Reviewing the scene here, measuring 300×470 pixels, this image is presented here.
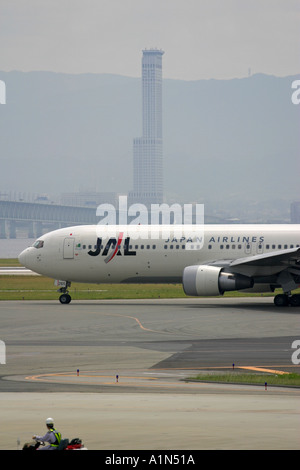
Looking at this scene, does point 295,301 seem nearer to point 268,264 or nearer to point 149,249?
point 268,264

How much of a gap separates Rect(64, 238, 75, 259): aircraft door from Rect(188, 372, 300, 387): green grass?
92.9ft

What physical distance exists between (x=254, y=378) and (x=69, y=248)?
29471 mm

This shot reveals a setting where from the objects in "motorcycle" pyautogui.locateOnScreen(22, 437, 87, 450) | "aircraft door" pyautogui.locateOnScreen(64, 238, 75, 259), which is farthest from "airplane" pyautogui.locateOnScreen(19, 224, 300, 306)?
"motorcycle" pyautogui.locateOnScreen(22, 437, 87, 450)

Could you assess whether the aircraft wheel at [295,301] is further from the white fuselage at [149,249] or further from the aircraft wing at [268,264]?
the white fuselage at [149,249]

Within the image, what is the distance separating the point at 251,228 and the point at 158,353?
22.3 meters

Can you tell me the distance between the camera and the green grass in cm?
2281

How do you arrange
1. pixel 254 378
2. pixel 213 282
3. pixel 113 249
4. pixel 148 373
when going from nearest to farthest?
1. pixel 254 378
2. pixel 148 373
3. pixel 213 282
4. pixel 113 249

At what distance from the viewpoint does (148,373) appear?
983 inches

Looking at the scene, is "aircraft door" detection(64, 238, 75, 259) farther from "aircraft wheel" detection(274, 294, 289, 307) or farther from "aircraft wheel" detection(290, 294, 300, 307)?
"aircraft wheel" detection(290, 294, 300, 307)

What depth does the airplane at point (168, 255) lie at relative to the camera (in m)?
47.1

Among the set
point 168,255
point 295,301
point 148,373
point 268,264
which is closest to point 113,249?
point 168,255
